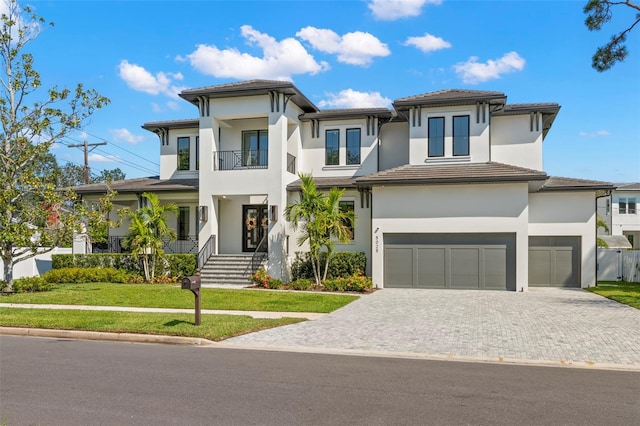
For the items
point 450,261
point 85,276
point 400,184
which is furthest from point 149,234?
point 450,261

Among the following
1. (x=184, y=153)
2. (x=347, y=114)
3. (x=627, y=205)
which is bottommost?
(x=627, y=205)

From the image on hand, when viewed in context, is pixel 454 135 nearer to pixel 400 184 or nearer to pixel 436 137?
pixel 436 137

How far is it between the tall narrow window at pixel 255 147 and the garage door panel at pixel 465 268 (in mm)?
10605

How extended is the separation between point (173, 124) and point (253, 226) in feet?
23.3

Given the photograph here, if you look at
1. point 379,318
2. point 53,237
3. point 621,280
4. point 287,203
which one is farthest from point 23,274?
point 621,280

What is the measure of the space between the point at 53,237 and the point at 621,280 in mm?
25772

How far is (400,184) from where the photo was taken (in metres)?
20.7

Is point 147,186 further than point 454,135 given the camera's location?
Yes

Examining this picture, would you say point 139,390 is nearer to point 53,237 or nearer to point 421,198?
point 53,237

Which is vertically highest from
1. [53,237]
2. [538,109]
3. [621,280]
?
[538,109]

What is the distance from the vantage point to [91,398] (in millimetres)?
6332

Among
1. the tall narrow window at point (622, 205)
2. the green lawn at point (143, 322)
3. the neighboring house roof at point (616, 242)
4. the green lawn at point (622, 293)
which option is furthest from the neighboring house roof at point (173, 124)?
the tall narrow window at point (622, 205)

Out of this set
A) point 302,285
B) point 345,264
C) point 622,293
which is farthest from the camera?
point 345,264

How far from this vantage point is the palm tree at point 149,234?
22344mm
